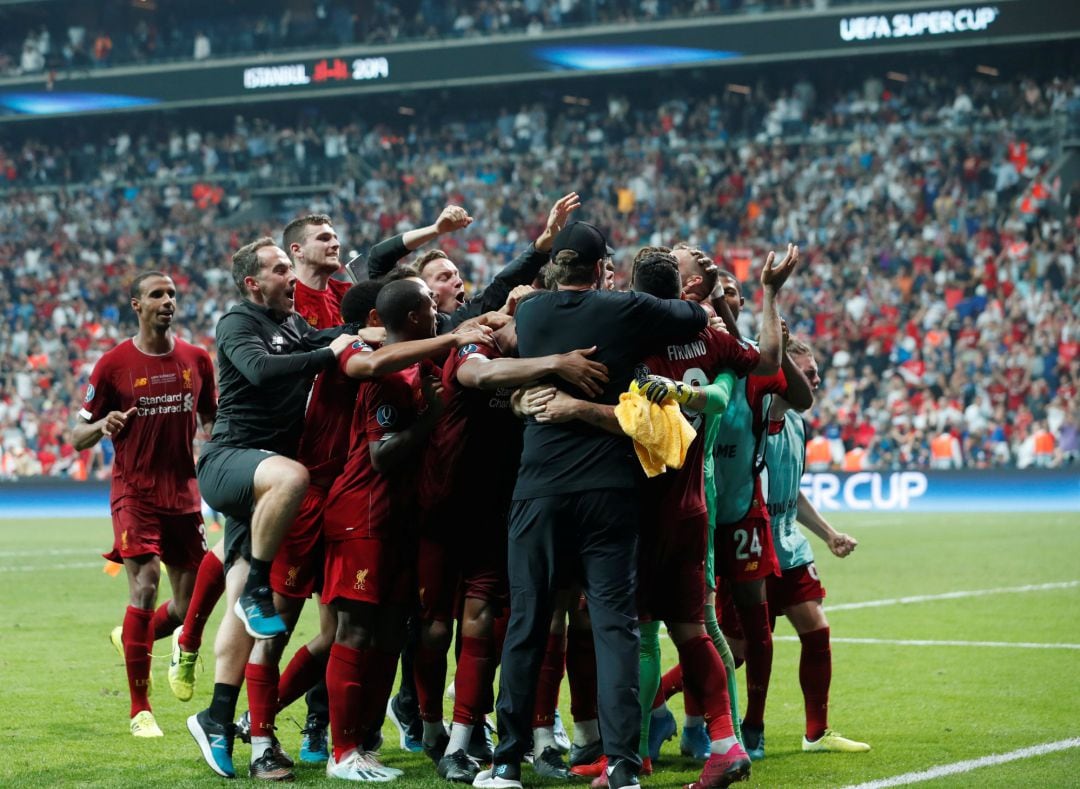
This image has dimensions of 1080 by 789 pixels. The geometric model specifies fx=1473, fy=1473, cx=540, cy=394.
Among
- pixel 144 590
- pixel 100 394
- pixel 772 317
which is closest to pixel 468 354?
pixel 772 317

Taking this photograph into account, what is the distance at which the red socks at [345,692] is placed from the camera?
6266 millimetres

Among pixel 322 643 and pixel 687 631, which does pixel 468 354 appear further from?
pixel 322 643

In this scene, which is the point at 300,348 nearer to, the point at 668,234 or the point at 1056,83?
the point at 668,234

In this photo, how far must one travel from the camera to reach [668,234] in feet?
111

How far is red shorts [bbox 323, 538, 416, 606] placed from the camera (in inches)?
249

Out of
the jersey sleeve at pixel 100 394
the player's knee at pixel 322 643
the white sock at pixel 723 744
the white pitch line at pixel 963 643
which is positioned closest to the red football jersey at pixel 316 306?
the jersey sleeve at pixel 100 394

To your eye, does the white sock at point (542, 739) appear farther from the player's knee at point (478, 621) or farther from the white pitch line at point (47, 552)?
the white pitch line at point (47, 552)

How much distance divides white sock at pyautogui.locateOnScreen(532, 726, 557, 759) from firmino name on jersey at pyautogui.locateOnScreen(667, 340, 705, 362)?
180cm


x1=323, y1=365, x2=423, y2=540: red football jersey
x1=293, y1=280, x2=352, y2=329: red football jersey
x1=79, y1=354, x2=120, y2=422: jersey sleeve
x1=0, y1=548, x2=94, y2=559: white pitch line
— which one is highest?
x1=293, y1=280, x2=352, y2=329: red football jersey

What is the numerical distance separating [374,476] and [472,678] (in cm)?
98

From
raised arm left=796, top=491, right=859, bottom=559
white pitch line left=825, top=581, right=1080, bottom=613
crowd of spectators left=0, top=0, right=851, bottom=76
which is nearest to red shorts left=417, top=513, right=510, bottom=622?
raised arm left=796, top=491, right=859, bottom=559

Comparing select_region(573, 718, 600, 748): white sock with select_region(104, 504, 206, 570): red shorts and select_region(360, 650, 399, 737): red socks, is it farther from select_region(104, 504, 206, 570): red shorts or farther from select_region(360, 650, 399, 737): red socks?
select_region(104, 504, 206, 570): red shorts

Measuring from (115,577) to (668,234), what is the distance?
20014mm

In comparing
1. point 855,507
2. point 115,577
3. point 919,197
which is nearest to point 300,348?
point 115,577
